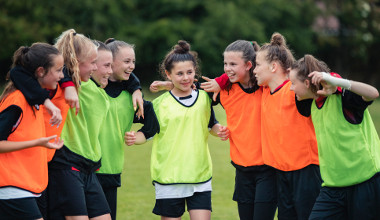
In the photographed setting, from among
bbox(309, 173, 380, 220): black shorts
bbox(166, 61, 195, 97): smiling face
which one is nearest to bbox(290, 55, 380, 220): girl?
bbox(309, 173, 380, 220): black shorts

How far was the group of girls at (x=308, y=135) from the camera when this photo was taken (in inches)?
172

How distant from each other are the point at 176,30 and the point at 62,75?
98.2 feet

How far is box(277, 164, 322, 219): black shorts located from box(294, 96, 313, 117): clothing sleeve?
44 cm

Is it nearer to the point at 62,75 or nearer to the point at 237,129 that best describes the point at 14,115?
the point at 62,75

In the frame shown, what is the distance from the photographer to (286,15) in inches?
1443

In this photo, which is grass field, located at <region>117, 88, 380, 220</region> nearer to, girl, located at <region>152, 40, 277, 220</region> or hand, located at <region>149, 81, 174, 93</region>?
girl, located at <region>152, 40, 277, 220</region>

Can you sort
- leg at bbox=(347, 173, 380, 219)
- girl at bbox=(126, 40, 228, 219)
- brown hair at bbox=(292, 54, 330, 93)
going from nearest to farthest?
leg at bbox=(347, 173, 380, 219), brown hair at bbox=(292, 54, 330, 93), girl at bbox=(126, 40, 228, 219)

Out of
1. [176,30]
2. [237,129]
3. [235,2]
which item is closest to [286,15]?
[235,2]

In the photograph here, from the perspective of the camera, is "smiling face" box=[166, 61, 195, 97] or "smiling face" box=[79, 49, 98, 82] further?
"smiling face" box=[166, 61, 195, 97]

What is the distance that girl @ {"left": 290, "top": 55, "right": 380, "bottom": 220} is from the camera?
434 cm

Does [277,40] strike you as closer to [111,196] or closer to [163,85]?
[163,85]

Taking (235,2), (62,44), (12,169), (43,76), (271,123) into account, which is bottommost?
(12,169)

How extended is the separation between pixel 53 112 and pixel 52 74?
30 centimetres

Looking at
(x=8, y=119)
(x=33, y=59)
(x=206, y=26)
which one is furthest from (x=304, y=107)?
(x=206, y=26)
